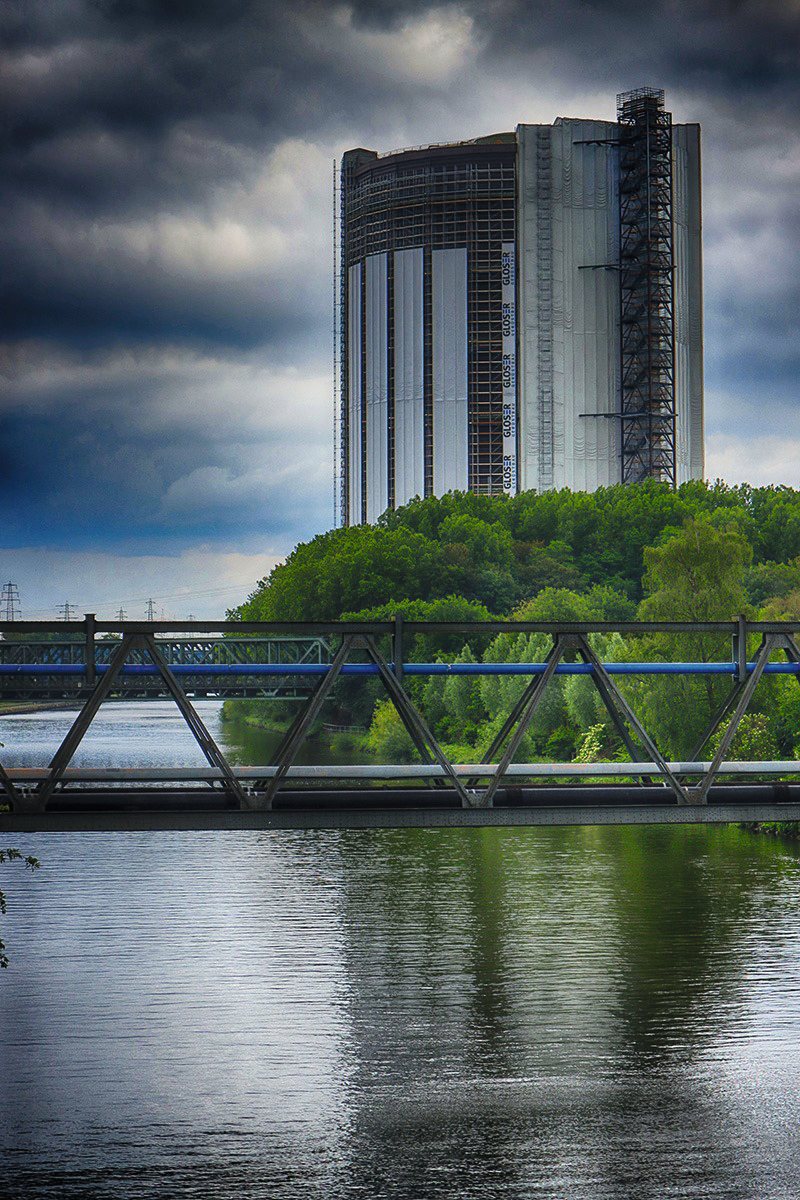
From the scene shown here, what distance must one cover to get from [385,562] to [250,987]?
249 feet

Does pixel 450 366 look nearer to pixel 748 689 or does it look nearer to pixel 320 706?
pixel 748 689

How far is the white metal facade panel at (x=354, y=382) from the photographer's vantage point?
133 meters

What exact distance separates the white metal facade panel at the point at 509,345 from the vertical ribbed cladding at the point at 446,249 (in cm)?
58

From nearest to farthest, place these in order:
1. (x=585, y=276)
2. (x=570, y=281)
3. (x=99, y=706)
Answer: (x=99, y=706) → (x=585, y=276) → (x=570, y=281)

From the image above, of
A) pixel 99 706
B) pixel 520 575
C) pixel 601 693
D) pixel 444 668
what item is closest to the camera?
pixel 99 706

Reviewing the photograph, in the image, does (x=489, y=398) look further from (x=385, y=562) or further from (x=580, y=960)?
(x=580, y=960)

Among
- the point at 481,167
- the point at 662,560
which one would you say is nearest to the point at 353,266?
the point at 481,167

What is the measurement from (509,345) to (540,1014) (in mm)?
96965

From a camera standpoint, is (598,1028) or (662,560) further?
(662,560)

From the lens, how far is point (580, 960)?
35.4 m

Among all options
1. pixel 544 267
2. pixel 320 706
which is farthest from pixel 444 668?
pixel 544 267

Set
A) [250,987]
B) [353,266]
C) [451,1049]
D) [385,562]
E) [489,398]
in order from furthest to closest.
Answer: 1. [353,266]
2. [489,398]
3. [385,562]
4. [250,987]
5. [451,1049]

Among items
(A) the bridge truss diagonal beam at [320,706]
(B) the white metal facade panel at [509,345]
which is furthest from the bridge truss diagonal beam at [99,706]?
(B) the white metal facade panel at [509,345]

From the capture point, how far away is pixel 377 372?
Result: 130500 millimetres
